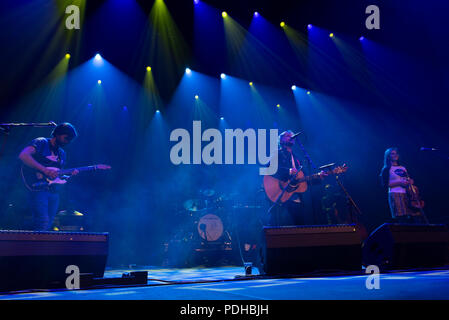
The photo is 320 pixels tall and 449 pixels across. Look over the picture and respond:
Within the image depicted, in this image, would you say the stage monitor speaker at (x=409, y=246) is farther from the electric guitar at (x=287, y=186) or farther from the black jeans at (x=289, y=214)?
the electric guitar at (x=287, y=186)

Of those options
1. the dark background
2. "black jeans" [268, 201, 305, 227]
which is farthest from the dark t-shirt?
"black jeans" [268, 201, 305, 227]

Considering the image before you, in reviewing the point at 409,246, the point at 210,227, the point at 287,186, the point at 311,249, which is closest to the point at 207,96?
the point at 210,227

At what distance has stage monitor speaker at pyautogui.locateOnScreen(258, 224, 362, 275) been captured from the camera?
12.1 feet

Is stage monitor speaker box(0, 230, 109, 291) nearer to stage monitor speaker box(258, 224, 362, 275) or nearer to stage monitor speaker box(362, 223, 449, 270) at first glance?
stage monitor speaker box(258, 224, 362, 275)

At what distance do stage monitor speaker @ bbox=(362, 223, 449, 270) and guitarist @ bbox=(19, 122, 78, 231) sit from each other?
161 inches

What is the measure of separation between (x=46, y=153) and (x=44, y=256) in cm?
198

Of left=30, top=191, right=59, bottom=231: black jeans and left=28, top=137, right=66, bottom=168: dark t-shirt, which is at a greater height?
left=28, top=137, right=66, bottom=168: dark t-shirt

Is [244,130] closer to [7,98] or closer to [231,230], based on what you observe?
[231,230]

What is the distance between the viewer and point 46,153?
4684 mm

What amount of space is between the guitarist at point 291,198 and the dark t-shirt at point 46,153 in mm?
3145

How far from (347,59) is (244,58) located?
2.61 meters

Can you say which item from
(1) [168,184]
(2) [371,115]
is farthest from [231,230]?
(2) [371,115]

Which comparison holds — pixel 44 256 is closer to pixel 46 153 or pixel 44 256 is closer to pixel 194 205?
pixel 46 153

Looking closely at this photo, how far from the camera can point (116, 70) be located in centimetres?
919
